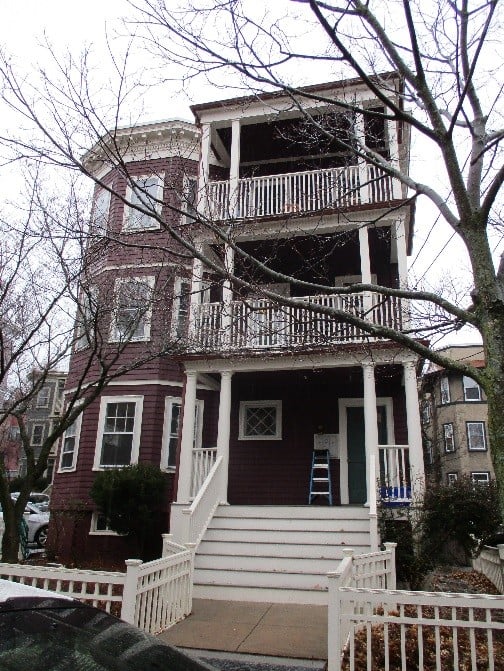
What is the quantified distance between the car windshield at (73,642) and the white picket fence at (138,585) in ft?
11.8

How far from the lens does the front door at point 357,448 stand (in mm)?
11953

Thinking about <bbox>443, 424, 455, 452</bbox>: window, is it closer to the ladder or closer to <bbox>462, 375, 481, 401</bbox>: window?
<bbox>462, 375, 481, 401</bbox>: window

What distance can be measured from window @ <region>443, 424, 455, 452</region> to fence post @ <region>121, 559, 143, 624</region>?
106 feet

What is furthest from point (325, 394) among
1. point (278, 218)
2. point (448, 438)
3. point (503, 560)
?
point (448, 438)

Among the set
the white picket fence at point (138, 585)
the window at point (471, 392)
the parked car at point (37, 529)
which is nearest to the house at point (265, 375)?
the white picket fence at point (138, 585)

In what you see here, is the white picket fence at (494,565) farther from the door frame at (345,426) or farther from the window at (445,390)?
the window at (445,390)

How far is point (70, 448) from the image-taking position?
14484 millimetres

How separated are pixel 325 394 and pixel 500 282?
805 centimetres

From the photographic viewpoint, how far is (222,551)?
28.5 feet

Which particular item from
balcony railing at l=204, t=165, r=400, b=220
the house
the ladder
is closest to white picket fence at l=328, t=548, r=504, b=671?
the house

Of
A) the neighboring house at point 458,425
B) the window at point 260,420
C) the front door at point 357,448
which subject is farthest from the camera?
the neighboring house at point 458,425

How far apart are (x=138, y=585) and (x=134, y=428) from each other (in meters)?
8.28

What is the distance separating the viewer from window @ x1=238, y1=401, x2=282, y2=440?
1295cm

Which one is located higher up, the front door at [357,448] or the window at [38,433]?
the window at [38,433]
